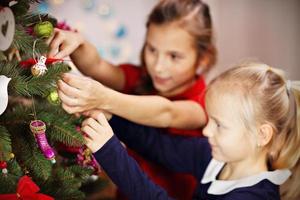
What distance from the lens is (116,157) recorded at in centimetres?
104

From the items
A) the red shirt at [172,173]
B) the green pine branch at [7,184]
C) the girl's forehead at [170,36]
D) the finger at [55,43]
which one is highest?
the finger at [55,43]

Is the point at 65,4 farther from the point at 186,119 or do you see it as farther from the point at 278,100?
the point at 278,100

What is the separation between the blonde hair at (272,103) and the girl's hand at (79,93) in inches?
12.9

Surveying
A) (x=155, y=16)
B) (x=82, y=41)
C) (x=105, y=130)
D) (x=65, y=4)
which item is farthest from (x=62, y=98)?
(x=65, y=4)

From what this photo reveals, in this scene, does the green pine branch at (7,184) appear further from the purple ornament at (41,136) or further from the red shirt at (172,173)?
the red shirt at (172,173)

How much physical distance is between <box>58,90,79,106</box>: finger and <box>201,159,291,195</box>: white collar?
46 cm

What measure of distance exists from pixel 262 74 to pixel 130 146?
495 mm

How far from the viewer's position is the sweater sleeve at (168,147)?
1.35m

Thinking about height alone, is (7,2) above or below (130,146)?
above

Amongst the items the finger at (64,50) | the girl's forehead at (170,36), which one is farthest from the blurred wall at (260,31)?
the finger at (64,50)

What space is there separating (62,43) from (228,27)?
1.75m

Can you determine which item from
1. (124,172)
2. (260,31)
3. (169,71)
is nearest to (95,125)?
(124,172)

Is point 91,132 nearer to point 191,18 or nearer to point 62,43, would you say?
point 62,43

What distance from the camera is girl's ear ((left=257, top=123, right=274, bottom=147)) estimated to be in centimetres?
113
